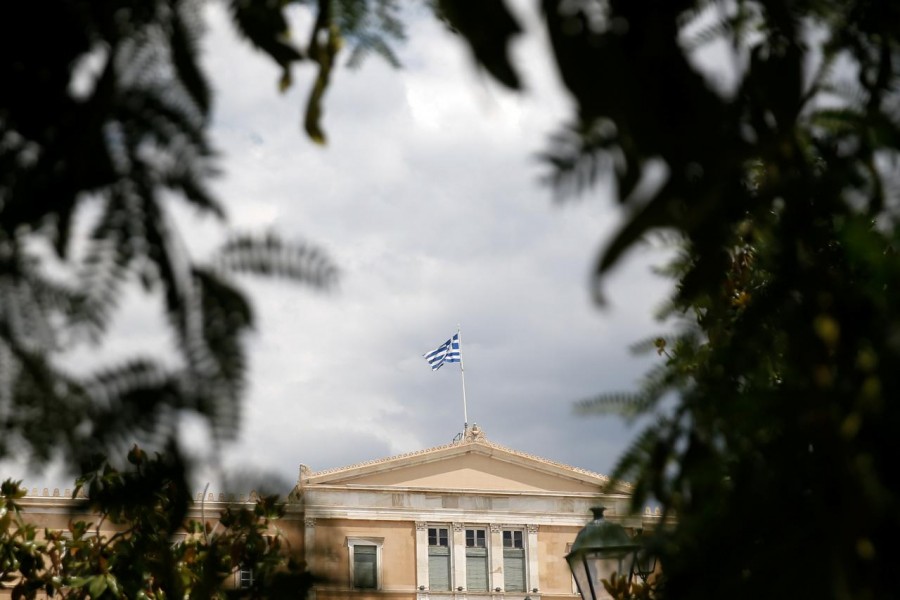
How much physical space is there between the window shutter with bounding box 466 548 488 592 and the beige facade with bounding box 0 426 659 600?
26 millimetres

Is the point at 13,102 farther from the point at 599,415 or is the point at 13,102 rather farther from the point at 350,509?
the point at 350,509

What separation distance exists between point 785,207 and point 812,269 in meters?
0.07

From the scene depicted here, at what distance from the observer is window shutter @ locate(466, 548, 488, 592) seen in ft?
98.6

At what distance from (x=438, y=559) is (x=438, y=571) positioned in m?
0.30

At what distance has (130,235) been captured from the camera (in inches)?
42.3

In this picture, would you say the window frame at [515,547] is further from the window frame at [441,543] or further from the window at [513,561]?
the window frame at [441,543]

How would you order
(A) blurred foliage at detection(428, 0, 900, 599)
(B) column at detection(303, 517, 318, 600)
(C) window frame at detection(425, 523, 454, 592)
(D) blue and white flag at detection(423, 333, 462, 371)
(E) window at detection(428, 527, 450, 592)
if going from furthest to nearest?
(D) blue and white flag at detection(423, 333, 462, 371), (C) window frame at detection(425, 523, 454, 592), (E) window at detection(428, 527, 450, 592), (B) column at detection(303, 517, 318, 600), (A) blurred foliage at detection(428, 0, 900, 599)

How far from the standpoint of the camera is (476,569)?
1188 inches

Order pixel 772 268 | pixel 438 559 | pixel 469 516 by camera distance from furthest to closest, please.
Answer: pixel 469 516, pixel 438 559, pixel 772 268

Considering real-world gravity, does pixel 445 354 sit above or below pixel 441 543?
above

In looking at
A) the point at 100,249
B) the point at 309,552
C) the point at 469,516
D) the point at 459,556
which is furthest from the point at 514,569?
the point at 100,249

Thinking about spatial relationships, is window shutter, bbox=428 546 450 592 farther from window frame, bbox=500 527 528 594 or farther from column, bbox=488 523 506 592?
window frame, bbox=500 527 528 594

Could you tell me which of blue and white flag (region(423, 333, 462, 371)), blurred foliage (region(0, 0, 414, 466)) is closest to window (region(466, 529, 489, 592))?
blue and white flag (region(423, 333, 462, 371))

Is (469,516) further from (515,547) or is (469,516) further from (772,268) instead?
(772,268)
